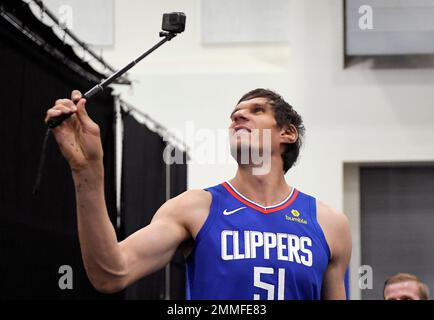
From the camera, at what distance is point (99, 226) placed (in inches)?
69.6

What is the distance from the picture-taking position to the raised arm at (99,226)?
5.53 ft

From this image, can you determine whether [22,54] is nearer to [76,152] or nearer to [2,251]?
[2,251]

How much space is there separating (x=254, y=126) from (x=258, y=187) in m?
0.19

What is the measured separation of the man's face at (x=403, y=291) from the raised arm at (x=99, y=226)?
1756mm

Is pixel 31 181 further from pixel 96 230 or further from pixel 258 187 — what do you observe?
pixel 96 230

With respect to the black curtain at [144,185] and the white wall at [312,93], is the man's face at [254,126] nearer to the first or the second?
the black curtain at [144,185]

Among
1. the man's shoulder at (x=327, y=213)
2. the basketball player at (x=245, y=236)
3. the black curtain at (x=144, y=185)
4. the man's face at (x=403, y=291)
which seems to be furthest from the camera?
the black curtain at (x=144, y=185)

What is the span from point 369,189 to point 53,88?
4745mm

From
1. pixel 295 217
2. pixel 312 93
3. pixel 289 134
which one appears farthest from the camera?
pixel 312 93

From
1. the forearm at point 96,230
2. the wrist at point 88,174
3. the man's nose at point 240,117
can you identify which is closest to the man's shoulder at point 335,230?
the man's nose at point 240,117

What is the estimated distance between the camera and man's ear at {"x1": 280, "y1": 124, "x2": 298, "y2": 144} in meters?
2.53

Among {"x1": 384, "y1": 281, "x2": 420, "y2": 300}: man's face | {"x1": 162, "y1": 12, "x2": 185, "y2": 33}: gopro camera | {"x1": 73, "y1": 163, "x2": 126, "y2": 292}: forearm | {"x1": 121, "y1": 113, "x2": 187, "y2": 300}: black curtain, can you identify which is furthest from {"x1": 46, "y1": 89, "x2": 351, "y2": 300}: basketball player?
{"x1": 121, "y1": 113, "x2": 187, "y2": 300}: black curtain

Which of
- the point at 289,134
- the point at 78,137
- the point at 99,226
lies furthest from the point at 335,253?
the point at 78,137

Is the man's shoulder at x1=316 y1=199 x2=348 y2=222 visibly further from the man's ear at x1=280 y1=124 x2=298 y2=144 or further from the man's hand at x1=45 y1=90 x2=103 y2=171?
the man's hand at x1=45 y1=90 x2=103 y2=171
